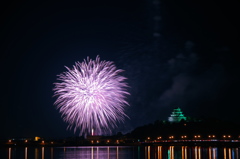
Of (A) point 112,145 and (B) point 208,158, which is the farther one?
(A) point 112,145

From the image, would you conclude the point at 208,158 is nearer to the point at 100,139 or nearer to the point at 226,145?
the point at 226,145

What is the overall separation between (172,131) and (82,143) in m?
38.1

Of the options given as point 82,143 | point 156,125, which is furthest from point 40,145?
point 156,125

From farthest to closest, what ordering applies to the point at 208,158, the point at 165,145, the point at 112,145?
1. the point at 112,145
2. the point at 165,145
3. the point at 208,158

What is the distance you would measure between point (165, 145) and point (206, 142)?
1612 centimetres

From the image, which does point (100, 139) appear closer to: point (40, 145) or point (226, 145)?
point (40, 145)

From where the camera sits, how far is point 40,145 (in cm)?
15538

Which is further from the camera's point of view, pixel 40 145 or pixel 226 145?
pixel 40 145

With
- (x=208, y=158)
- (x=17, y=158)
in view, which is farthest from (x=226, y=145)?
(x=17, y=158)

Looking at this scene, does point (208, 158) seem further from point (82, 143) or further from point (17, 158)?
point (82, 143)

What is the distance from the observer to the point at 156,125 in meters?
183

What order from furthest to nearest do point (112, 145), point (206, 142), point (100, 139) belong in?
point (100, 139), point (112, 145), point (206, 142)

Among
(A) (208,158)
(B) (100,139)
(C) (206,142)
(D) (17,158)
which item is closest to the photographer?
(A) (208,158)

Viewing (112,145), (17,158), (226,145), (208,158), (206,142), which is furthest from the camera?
(112,145)
